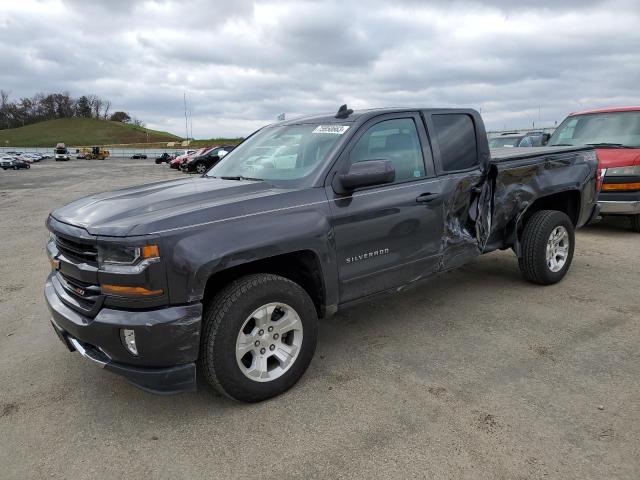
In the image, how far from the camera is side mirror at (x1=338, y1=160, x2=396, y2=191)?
3328 millimetres

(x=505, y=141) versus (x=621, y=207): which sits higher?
(x=505, y=141)

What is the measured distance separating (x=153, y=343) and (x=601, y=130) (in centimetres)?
855

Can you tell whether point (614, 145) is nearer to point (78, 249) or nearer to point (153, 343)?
point (153, 343)

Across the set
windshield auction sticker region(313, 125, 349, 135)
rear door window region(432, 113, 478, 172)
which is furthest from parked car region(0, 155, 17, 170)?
rear door window region(432, 113, 478, 172)

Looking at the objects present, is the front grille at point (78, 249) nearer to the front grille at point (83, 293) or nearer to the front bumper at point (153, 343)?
the front grille at point (83, 293)

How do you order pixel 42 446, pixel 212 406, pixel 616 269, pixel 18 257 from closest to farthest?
pixel 42 446 < pixel 212 406 < pixel 616 269 < pixel 18 257

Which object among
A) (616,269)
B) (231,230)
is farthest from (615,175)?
(231,230)

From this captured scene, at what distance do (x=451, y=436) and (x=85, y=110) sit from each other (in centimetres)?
16360

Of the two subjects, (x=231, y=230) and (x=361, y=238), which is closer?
(x=231, y=230)

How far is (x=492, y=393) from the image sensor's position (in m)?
3.20

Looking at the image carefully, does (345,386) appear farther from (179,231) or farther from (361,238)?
(179,231)

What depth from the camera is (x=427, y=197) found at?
396cm

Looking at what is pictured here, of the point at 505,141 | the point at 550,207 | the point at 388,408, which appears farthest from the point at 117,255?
the point at 505,141

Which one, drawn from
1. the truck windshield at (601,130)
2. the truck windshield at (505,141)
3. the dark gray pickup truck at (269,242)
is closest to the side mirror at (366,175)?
the dark gray pickup truck at (269,242)
